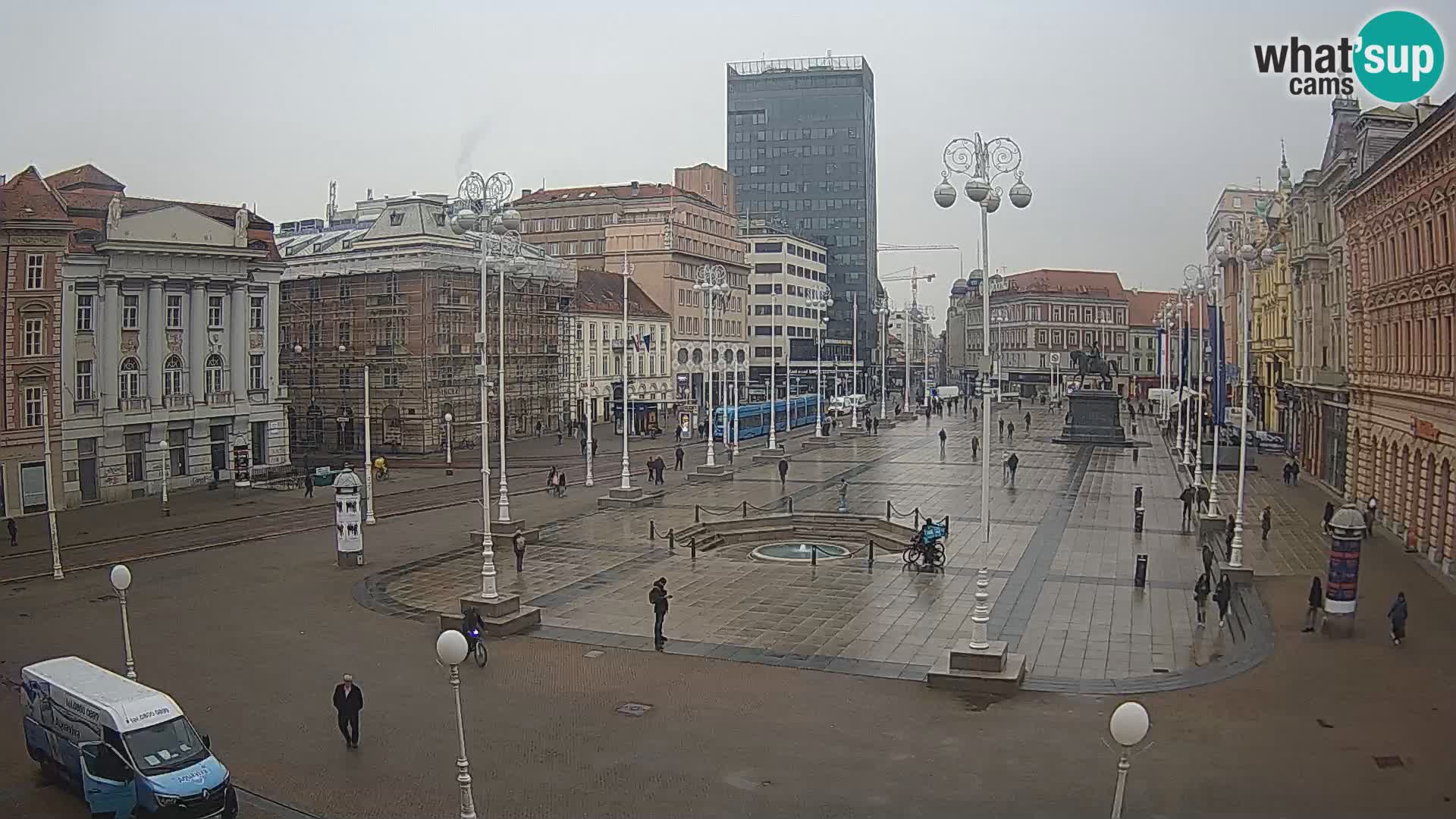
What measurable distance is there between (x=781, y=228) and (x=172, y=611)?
427 ft

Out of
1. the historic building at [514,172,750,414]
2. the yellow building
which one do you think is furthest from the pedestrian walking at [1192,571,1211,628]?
the historic building at [514,172,750,414]

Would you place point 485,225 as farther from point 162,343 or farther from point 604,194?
point 604,194

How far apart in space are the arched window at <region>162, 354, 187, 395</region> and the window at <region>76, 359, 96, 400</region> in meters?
3.78

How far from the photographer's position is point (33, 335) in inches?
1741

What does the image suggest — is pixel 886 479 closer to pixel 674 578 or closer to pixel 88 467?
pixel 674 578

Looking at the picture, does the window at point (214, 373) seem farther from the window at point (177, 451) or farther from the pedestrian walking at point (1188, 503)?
the pedestrian walking at point (1188, 503)

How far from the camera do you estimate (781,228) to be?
500 ft

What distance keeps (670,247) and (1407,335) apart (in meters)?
77.4

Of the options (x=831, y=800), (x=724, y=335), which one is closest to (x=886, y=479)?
(x=831, y=800)

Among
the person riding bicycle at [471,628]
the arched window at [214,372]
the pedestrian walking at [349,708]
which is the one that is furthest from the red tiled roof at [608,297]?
the pedestrian walking at [349,708]

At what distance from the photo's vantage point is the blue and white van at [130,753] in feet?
47.6

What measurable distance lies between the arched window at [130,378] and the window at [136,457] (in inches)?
69.3

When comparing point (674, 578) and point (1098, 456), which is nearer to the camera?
point (674, 578)

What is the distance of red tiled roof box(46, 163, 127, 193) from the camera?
5463 centimetres
